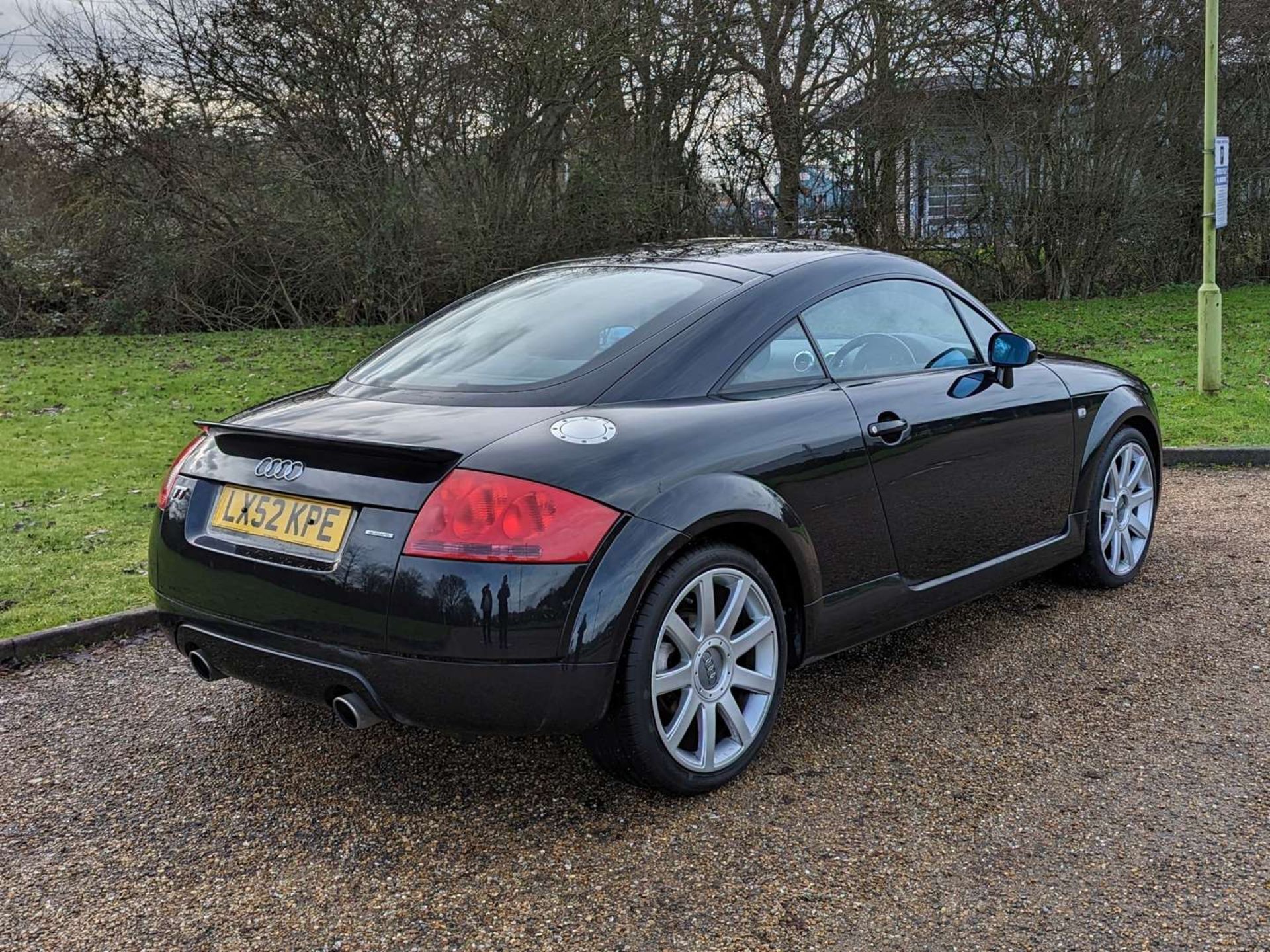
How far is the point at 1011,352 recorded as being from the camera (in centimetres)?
416

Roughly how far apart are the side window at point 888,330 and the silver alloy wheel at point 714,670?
879 mm

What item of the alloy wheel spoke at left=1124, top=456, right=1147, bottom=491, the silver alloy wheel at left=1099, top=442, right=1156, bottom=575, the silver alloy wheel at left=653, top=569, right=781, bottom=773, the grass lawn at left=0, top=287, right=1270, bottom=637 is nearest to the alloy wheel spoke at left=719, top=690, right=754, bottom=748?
the silver alloy wheel at left=653, top=569, right=781, bottom=773

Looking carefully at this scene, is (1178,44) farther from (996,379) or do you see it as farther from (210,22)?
(996,379)

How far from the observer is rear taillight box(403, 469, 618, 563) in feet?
8.89

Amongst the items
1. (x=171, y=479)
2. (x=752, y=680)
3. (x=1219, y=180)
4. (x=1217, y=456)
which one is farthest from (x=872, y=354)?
(x=1219, y=180)

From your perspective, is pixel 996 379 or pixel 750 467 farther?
pixel 996 379

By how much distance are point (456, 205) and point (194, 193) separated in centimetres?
362

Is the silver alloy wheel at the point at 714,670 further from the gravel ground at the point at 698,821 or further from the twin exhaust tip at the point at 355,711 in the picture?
the twin exhaust tip at the point at 355,711

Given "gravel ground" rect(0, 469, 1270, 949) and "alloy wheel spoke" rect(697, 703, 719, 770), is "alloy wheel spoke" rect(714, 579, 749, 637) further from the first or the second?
"gravel ground" rect(0, 469, 1270, 949)

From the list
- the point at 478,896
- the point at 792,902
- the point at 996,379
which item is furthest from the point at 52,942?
the point at 996,379

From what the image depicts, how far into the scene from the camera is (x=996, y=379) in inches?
166

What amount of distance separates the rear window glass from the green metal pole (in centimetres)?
717

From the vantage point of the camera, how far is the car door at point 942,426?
3.67m

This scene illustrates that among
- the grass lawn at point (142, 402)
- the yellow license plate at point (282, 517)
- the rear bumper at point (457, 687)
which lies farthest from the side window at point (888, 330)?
the grass lawn at point (142, 402)
